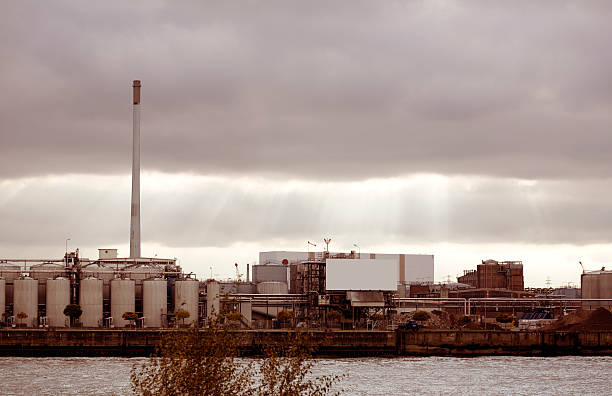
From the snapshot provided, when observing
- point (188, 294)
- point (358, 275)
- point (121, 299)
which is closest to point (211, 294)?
point (188, 294)

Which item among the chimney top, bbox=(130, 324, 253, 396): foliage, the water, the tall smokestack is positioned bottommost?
the water

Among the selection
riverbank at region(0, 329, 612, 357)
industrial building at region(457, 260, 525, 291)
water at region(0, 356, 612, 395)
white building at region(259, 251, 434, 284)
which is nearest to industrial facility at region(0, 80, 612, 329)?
riverbank at region(0, 329, 612, 357)

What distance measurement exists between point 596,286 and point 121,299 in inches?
2365

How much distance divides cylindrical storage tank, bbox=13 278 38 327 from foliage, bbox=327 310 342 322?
89.9ft

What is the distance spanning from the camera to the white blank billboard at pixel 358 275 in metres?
98.5

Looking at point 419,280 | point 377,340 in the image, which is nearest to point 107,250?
point 377,340

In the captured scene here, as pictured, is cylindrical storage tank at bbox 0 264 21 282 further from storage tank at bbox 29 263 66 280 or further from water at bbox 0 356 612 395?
water at bbox 0 356 612 395

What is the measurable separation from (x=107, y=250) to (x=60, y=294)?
14.0m

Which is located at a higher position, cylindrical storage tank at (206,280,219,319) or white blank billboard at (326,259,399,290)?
white blank billboard at (326,259,399,290)

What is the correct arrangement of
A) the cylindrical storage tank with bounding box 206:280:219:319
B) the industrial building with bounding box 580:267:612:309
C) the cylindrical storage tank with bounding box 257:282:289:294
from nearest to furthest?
the cylindrical storage tank with bounding box 206:280:219:319 < the cylindrical storage tank with bounding box 257:282:289:294 < the industrial building with bounding box 580:267:612:309

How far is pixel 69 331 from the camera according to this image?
88938 mm

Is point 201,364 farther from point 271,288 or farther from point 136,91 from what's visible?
point 136,91

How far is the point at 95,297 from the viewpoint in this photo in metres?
95.4

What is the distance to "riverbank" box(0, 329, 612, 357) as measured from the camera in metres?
88.1
